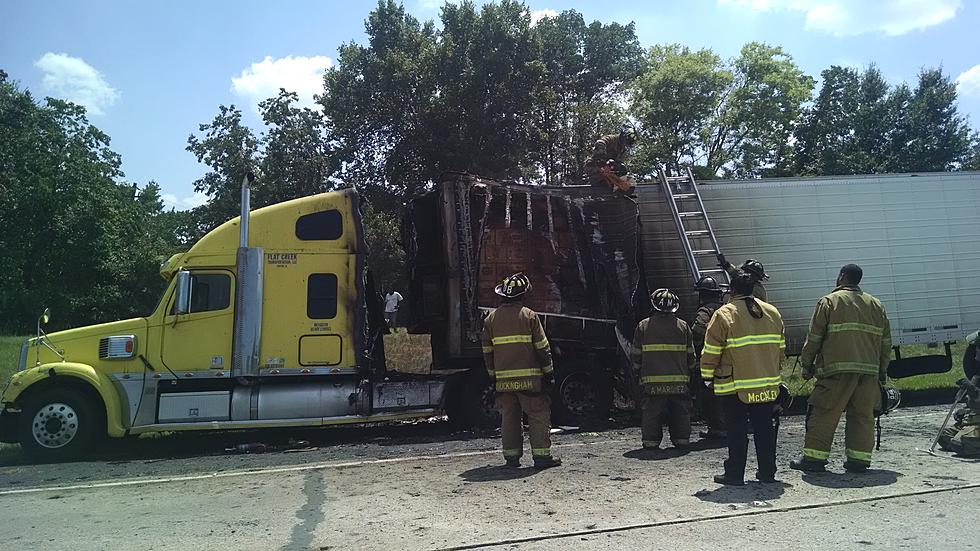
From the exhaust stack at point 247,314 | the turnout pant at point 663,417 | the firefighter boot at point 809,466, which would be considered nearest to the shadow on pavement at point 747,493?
the firefighter boot at point 809,466

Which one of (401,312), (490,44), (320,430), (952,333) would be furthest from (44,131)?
(952,333)

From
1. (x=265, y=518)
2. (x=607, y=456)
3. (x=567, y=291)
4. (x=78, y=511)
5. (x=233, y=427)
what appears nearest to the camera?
(x=265, y=518)

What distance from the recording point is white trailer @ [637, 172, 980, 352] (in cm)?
1065

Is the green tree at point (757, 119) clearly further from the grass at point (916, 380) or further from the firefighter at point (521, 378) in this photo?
the firefighter at point (521, 378)

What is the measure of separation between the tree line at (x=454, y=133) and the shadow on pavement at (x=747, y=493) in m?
16.2

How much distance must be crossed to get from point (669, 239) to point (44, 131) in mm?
36425

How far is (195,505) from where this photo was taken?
6.13 m

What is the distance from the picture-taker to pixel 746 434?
19.7 ft

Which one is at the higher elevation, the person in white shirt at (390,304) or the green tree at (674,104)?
the green tree at (674,104)

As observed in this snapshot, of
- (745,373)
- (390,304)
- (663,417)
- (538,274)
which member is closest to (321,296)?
(390,304)

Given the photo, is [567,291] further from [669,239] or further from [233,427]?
[233,427]

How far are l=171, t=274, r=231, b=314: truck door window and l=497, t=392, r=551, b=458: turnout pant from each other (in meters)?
4.24

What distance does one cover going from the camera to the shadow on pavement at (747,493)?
18.2ft

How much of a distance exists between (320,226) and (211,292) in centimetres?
166
